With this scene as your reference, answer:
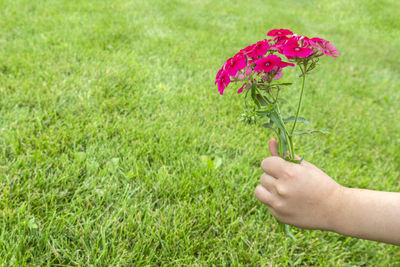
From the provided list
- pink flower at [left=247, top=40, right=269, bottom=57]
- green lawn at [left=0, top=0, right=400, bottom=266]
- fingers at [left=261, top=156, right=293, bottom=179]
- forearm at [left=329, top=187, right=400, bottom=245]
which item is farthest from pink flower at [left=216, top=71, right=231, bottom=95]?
green lawn at [left=0, top=0, right=400, bottom=266]

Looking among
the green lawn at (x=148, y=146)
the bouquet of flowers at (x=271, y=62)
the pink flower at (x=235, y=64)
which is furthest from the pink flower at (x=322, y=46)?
the green lawn at (x=148, y=146)

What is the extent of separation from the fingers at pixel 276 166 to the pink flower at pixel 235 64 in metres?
0.37

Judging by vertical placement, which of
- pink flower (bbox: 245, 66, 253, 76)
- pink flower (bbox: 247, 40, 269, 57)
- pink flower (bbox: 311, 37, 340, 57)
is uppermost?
pink flower (bbox: 311, 37, 340, 57)

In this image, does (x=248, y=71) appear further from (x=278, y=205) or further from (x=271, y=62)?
(x=278, y=205)

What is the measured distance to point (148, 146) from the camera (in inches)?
83.4

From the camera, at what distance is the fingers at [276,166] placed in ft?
3.56

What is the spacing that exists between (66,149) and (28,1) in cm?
393

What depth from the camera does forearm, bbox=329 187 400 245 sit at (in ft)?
3.27

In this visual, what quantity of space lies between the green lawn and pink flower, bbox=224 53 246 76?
93 centimetres

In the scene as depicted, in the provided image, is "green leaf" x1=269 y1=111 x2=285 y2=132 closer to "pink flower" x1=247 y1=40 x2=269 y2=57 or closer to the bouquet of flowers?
the bouquet of flowers

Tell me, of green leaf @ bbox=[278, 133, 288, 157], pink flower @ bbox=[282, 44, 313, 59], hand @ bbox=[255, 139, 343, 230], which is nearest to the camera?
pink flower @ bbox=[282, 44, 313, 59]

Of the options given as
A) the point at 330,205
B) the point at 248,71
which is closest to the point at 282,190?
the point at 330,205

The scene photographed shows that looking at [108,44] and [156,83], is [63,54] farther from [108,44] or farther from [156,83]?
[156,83]

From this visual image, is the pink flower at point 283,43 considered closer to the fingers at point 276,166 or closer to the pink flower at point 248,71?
the pink flower at point 248,71
